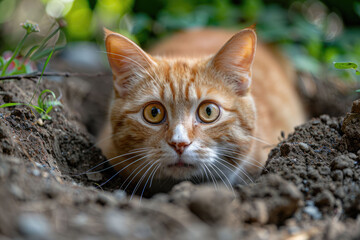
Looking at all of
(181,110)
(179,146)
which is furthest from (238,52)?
(179,146)

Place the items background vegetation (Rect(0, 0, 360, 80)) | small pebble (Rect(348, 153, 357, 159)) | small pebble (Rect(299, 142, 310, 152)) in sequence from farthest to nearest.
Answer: background vegetation (Rect(0, 0, 360, 80)) < small pebble (Rect(299, 142, 310, 152)) < small pebble (Rect(348, 153, 357, 159))

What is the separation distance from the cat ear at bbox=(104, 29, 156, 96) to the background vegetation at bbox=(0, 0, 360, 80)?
1455 mm

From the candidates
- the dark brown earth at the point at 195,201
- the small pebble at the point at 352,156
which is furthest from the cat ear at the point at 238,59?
the small pebble at the point at 352,156

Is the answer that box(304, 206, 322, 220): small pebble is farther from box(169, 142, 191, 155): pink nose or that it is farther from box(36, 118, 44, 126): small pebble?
box(36, 118, 44, 126): small pebble

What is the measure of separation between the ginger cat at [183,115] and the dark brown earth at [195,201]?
12.0 inches

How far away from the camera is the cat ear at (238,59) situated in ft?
7.25

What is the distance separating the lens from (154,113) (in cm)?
221

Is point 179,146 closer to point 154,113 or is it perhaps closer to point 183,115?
point 183,115

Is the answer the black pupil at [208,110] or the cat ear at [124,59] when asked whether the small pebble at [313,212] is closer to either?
the black pupil at [208,110]

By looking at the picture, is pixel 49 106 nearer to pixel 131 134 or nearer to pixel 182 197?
pixel 131 134

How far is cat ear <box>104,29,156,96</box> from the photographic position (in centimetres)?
223

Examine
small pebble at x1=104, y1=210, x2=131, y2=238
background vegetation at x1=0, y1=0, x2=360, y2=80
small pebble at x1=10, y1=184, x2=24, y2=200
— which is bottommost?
small pebble at x1=104, y1=210, x2=131, y2=238

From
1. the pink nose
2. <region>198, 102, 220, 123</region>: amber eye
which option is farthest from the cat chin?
<region>198, 102, 220, 123</region>: amber eye

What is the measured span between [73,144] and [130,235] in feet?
4.54
